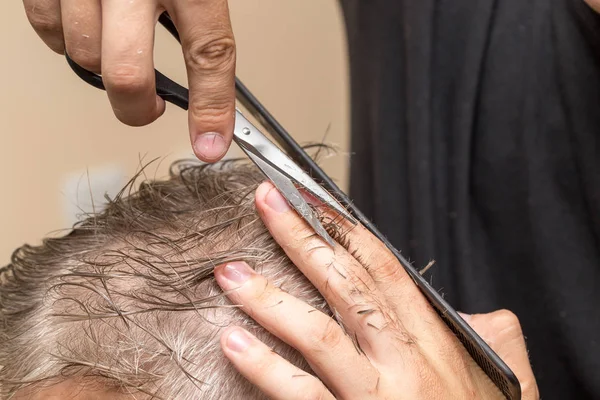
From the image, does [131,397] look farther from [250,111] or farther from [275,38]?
[275,38]

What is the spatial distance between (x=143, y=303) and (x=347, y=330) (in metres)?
0.16

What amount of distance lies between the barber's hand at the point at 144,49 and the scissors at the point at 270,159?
15 millimetres

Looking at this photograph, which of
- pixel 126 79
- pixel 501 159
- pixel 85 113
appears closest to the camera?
pixel 126 79

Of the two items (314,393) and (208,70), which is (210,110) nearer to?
(208,70)

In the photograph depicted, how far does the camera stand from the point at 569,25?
670 millimetres

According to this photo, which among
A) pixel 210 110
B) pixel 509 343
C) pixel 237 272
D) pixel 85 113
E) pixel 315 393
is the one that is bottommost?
pixel 509 343

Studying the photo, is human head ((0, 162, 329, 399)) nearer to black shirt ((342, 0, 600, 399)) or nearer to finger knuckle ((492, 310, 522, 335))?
finger knuckle ((492, 310, 522, 335))

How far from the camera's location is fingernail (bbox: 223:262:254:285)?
1.44 feet

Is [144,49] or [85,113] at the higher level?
[85,113]

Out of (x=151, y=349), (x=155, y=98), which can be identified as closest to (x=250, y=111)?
(x=155, y=98)

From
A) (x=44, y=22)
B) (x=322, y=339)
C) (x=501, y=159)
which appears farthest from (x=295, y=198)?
(x=501, y=159)

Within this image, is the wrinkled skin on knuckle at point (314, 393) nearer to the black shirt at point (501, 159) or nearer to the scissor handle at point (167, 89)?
the scissor handle at point (167, 89)

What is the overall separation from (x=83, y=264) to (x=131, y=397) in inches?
5.1

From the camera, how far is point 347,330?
45cm
